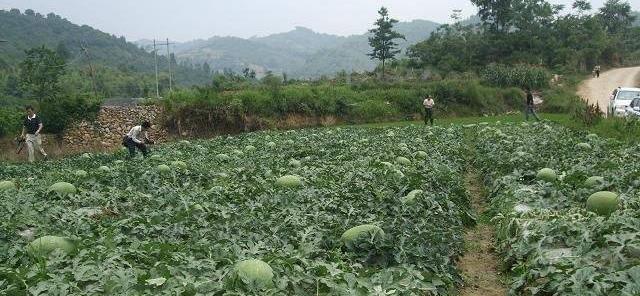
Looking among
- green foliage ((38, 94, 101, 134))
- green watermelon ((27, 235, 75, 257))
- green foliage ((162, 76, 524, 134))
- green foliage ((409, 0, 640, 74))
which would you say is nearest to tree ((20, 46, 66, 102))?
green foliage ((162, 76, 524, 134))

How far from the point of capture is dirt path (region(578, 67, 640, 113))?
129 feet

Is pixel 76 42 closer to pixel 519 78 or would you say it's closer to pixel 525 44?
pixel 525 44

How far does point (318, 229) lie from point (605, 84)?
154 feet

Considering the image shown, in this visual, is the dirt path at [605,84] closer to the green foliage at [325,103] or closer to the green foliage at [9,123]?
the green foliage at [325,103]

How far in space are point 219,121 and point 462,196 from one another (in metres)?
22.2

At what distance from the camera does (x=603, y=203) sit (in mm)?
6805

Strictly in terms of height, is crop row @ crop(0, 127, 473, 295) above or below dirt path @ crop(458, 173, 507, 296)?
above

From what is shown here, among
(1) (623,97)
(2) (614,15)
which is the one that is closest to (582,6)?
(2) (614,15)

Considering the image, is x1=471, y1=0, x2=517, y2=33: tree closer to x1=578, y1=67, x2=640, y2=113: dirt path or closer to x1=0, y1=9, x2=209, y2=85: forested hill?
x1=578, y1=67, x2=640, y2=113: dirt path

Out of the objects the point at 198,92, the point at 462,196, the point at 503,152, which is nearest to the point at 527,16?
the point at 198,92

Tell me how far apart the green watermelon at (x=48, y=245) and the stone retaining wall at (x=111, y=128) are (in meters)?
21.7

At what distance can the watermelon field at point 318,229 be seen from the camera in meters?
4.48

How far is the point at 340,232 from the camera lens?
627 cm

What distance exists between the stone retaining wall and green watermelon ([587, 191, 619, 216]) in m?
23.3
